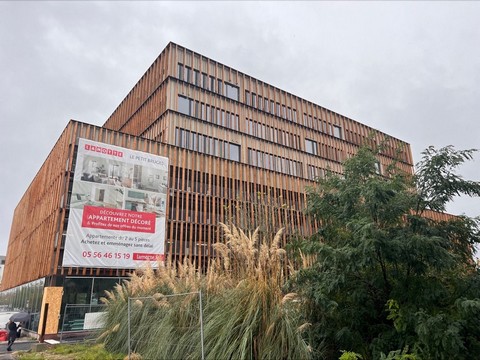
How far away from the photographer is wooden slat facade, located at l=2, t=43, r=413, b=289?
22.4 meters

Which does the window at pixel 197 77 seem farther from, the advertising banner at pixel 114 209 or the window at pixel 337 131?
the window at pixel 337 131

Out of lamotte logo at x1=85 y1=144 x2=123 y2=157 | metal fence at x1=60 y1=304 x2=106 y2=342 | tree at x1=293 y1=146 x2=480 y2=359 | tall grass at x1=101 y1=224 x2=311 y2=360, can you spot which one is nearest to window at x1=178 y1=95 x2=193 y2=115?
lamotte logo at x1=85 y1=144 x2=123 y2=157

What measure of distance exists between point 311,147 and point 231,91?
1054cm

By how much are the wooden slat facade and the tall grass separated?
1214 cm

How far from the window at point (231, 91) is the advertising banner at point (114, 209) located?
459 inches

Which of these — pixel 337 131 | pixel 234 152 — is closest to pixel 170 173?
pixel 234 152

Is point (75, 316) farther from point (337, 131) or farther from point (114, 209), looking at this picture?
point (337, 131)

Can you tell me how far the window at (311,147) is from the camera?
36787 millimetres

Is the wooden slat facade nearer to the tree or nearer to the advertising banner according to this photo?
the advertising banner

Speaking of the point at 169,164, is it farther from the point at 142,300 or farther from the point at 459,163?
the point at 459,163

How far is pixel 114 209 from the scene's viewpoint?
20.9 m

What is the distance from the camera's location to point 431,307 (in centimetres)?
584

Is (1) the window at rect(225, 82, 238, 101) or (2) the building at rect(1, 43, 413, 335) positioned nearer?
(2) the building at rect(1, 43, 413, 335)

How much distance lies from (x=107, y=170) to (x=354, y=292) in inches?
717
